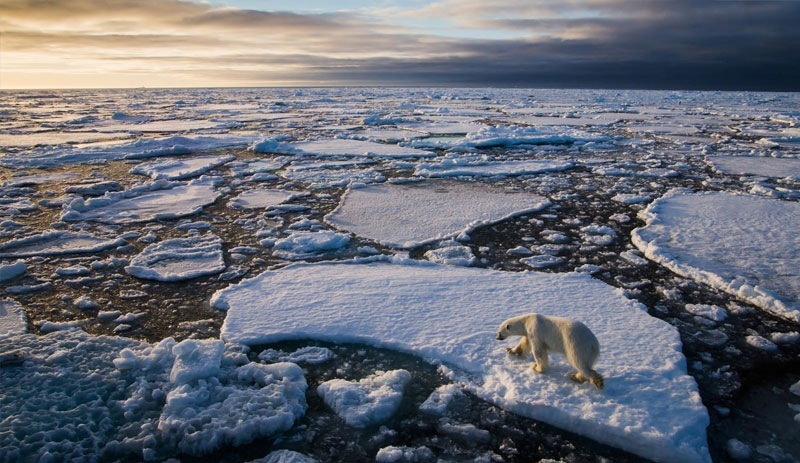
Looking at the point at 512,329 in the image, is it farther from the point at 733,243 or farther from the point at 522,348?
the point at 733,243

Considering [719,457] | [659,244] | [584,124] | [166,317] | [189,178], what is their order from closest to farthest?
[719,457]
[166,317]
[659,244]
[189,178]
[584,124]

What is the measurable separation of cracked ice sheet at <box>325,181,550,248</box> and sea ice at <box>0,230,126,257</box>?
256 cm

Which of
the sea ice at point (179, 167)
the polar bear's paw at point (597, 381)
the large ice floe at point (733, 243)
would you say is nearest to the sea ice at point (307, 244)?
the polar bear's paw at point (597, 381)

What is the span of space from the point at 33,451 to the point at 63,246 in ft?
11.9

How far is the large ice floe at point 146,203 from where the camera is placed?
20.9 ft

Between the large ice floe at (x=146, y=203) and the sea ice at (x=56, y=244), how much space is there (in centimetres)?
67

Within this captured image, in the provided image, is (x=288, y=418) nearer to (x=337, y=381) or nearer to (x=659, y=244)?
(x=337, y=381)

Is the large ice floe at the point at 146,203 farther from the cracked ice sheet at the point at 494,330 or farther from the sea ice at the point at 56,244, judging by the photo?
the cracked ice sheet at the point at 494,330

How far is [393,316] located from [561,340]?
128 cm

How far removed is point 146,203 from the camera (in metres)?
7.11

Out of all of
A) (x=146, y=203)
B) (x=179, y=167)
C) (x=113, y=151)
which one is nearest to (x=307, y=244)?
(x=146, y=203)

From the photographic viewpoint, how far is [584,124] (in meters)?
19.1

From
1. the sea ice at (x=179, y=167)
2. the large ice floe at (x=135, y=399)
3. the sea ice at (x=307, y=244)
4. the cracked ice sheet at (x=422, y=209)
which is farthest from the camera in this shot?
the sea ice at (x=179, y=167)

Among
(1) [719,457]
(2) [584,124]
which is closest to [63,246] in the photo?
(1) [719,457]
